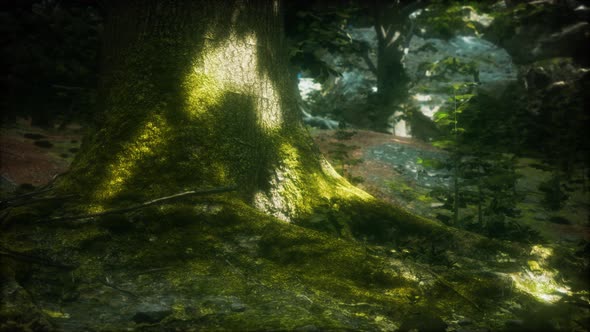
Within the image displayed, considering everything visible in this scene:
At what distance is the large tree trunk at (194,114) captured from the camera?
9.40 ft

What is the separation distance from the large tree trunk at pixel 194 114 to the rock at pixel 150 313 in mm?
1034

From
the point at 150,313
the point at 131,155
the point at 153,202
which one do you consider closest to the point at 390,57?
the point at 131,155

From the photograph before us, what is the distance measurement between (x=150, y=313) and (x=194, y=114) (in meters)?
1.80

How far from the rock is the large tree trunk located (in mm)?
1034

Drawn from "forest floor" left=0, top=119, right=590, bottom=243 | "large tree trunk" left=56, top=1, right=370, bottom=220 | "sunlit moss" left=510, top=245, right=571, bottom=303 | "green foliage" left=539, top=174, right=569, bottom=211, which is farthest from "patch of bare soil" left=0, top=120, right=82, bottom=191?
"green foliage" left=539, top=174, right=569, bottom=211

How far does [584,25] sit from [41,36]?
19604mm

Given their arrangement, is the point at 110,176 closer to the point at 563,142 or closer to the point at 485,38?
the point at 563,142

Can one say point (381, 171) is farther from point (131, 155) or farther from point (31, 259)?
point (31, 259)

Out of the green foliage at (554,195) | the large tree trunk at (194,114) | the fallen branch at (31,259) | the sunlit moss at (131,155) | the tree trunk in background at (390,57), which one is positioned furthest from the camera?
the tree trunk in background at (390,57)

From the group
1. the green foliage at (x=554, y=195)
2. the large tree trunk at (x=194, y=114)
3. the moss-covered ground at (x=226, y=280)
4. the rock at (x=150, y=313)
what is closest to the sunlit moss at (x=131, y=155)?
the large tree trunk at (x=194, y=114)

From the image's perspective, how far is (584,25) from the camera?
14.8 m

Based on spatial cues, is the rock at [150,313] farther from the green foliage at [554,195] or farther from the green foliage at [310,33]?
the green foliage at [554,195]

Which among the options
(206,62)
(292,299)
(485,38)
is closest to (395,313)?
(292,299)

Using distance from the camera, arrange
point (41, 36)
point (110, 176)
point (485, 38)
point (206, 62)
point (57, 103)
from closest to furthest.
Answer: point (110, 176)
point (206, 62)
point (41, 36)
point (57, 103)
point (485, 38)
